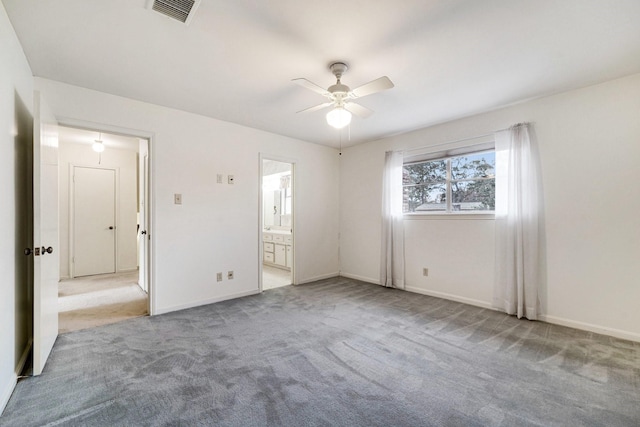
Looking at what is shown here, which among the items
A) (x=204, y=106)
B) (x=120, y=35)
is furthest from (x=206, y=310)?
(x=120, y=35)

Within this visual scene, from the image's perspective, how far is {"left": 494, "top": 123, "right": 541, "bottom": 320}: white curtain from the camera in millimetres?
3189

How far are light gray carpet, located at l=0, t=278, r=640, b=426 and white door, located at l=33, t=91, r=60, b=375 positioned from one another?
24 cm

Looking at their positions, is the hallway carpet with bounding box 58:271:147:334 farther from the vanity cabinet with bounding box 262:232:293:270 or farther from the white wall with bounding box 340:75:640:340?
the white wall with bounding box 340:75:640:340

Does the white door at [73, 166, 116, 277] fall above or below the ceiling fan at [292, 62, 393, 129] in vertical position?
below

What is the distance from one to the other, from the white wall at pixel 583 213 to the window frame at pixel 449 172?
11 cm

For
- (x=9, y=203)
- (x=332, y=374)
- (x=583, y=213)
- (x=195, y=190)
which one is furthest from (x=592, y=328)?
(x=9, y=203)

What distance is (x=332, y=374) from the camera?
2098 mm

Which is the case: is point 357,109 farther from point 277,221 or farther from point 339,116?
point 277,221

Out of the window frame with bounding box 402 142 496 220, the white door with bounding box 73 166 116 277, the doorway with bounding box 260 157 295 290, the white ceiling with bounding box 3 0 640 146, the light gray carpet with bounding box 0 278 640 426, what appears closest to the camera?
the light gray carpet with bounding box 0 278 640 426

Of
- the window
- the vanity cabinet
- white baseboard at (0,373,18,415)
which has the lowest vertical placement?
white baseboard at (0,373,18,415)

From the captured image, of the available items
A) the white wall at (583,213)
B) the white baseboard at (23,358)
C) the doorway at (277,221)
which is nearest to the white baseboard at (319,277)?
the doorway at (277,221)

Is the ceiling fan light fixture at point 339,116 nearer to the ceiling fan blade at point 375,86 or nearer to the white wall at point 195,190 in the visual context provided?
the ceiling fan blade at point 375,86

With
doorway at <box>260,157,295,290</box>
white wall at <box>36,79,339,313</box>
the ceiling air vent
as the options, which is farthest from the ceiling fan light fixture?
doorway at <box>260,157,295,290</box>

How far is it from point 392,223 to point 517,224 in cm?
170
